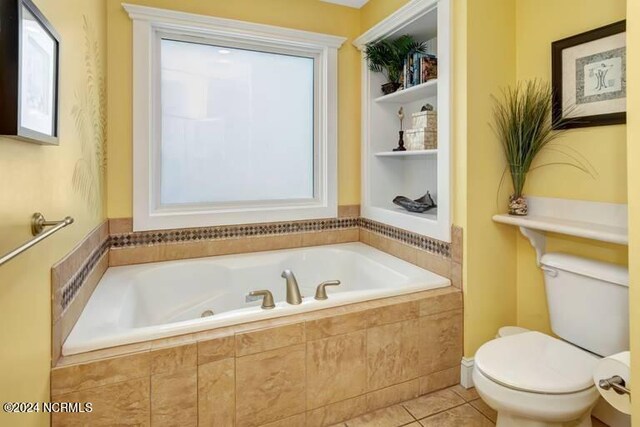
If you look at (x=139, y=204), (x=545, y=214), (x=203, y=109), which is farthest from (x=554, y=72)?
(x=139, y=204)

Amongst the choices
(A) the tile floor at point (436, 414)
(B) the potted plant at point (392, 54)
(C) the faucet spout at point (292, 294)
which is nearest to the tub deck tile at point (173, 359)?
(C) the faucet spout at point (292, 294)

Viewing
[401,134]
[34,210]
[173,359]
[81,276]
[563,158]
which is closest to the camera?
[34,210]

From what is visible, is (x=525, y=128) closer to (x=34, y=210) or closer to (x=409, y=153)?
(x=409, y=153)

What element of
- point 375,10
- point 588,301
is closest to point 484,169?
point 588,301

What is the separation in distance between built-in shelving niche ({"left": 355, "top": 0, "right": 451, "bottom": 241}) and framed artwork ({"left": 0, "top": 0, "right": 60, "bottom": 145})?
177 cm

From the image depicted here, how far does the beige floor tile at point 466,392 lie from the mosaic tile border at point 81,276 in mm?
1887

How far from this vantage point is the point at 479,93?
1938mm

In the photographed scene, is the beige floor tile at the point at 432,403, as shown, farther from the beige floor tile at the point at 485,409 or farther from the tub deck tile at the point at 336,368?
the tub deck tile at the point at 336,368

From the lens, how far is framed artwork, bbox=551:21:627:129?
160cm

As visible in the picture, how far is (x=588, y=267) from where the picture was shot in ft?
5.15

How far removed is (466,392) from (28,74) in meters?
2.26

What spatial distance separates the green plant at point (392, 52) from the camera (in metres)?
2.51

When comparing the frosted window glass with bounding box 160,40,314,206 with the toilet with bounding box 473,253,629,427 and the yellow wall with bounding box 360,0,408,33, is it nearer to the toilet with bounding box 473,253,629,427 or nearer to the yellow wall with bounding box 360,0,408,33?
the yellow wall with bounding box 360,0,408,33

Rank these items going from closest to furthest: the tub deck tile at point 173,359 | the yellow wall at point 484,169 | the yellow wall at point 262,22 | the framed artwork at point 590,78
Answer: the tub deck tile at point 173,359, the framed artwork at point 590,78, the yellow wall at point 484,169, the yellow wall at point 262,22
